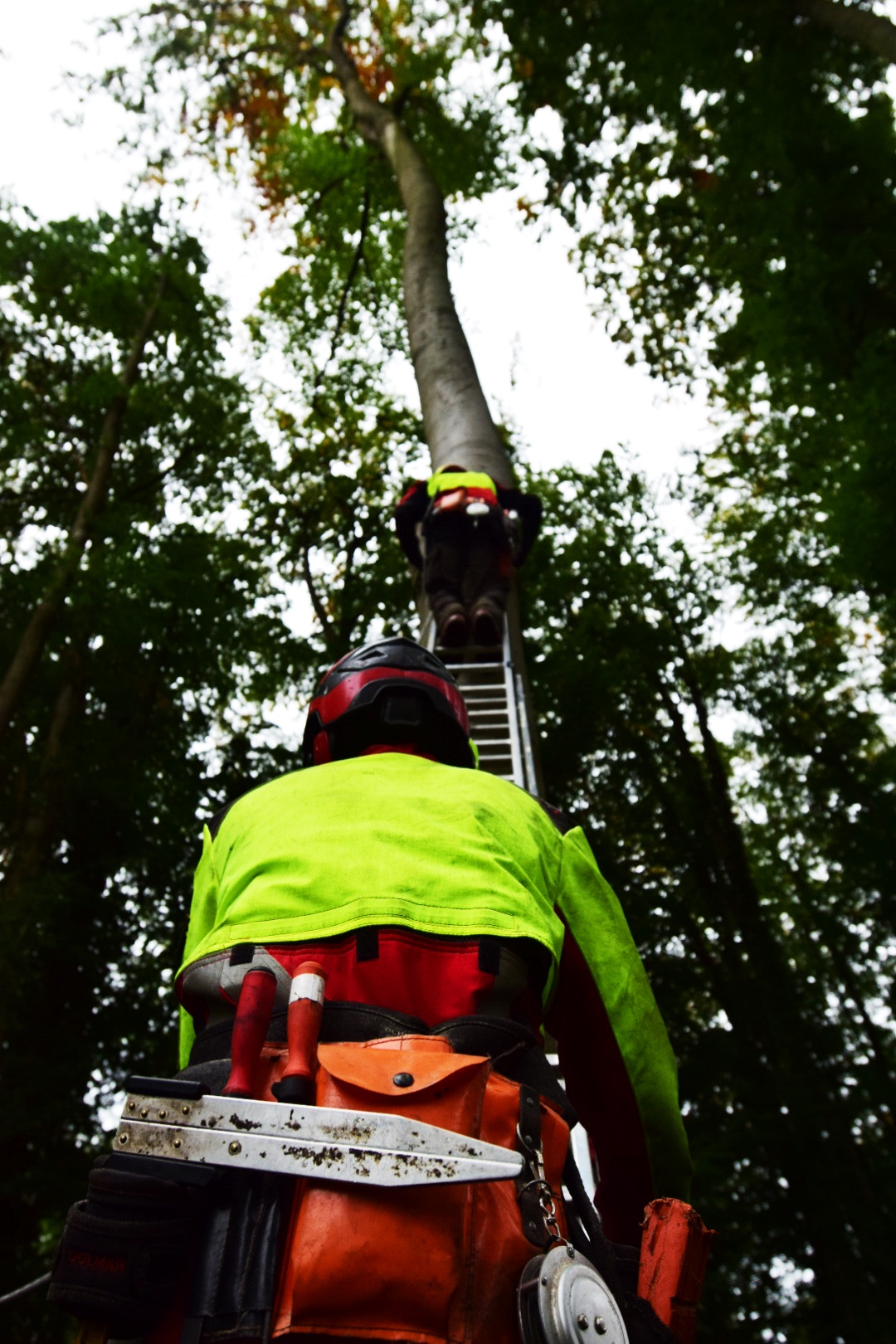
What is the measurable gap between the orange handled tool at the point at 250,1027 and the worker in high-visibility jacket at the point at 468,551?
4138mm

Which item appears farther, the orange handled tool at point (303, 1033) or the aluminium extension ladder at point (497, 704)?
the aluminium extension ladder at point (497, 704)

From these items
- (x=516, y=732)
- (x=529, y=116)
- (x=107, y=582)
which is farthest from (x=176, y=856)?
(x=529, y=116)

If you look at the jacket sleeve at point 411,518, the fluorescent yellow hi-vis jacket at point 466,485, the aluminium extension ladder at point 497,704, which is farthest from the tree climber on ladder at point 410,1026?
the jacket sleeve at point 411,518

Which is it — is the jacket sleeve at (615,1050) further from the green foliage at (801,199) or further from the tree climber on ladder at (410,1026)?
the green foliage at (801,199)

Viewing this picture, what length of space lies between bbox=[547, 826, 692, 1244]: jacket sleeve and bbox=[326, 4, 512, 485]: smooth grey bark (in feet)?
15.3

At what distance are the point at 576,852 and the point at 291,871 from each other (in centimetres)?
65

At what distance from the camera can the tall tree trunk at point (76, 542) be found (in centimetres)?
734

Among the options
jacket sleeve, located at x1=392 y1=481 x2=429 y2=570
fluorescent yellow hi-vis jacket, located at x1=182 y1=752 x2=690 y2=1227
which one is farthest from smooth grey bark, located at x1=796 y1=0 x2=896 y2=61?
fluorescent yellow hi-vis jacket, located at x1=182 y1=752 x2=690 y2=1227

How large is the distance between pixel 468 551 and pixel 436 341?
2.67 m

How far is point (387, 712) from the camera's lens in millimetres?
2373

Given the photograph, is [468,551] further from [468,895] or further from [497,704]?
[468,895]

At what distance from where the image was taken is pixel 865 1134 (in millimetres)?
9086

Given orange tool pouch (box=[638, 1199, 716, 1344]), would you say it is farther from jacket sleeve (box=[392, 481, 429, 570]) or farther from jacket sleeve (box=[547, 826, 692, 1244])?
jacket sleeve (box=[392, 481, 429, 570])

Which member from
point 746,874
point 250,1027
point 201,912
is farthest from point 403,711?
point 746,874
